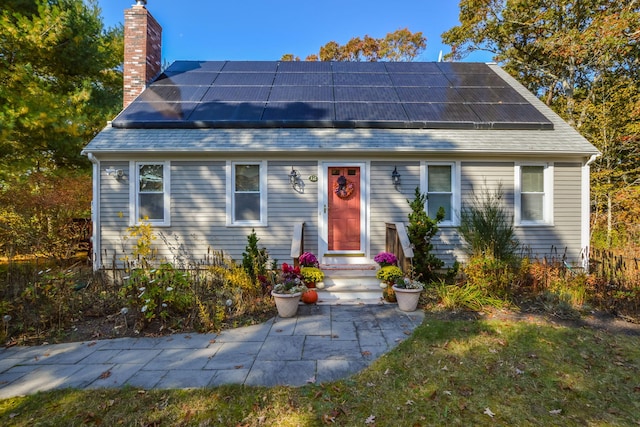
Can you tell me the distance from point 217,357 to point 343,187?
4.37 metres

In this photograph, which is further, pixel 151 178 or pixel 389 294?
pixel 151 178

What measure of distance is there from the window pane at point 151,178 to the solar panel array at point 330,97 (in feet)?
3.21

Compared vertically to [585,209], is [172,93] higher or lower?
higher

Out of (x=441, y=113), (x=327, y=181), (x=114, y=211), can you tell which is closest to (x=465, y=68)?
(x=441, y=113)

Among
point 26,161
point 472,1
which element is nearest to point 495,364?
point 26,161

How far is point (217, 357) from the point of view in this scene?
3.72 metres

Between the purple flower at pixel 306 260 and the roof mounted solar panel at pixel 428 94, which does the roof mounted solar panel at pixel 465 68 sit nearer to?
the roof mounted solar panel at pixel 428 94

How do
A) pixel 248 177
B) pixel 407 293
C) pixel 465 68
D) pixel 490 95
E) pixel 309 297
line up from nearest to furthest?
1. pixel 407 293
2. pixel 309 297
3. pixel 248 177
4. pixel 490 95
5. pixel 465 68

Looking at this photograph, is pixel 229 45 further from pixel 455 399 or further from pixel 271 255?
pixel 455 399

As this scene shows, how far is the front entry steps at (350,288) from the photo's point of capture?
5.78 metres

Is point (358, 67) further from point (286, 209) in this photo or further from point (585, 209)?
point (585, 209)

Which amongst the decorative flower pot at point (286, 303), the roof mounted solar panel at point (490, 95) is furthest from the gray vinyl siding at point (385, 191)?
the roof mounted solar panel at point (490, 95)

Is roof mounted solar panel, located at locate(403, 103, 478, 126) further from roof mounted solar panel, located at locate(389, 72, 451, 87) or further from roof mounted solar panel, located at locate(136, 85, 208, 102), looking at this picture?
roof mounted solar panel, located at locate(136, 85, 208, 102)

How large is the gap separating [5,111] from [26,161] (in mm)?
2399
